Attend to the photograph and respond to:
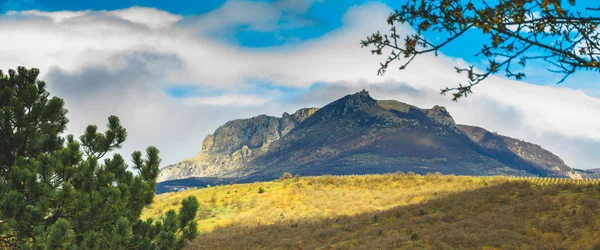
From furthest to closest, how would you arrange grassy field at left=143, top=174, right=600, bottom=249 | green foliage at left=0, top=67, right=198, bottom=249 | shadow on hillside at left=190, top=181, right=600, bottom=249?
grassy field at left=143, top=174, right=600, bottom=249, shadow on hillside at left=190, top=181, right=600, bottom=249, green foliage at left=0, top=67, right=198, bottom=249

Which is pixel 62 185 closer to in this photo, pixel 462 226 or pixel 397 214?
pixel 462 226

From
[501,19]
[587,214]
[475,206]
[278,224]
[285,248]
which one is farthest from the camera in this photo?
[278,224]

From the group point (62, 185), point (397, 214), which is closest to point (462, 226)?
point (397, 214)

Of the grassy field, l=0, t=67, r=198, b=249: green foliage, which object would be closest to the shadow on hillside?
the grassy field

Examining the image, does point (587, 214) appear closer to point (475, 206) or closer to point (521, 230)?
point (521, 230)

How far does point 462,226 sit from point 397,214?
31.2 ft

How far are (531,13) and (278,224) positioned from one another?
3911 centimetres

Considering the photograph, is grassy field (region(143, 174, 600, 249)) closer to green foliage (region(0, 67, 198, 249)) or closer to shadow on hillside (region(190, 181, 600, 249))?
shadow on hillside (region(190, 181, 600, 249))

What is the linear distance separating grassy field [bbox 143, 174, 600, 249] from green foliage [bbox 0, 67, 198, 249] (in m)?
14.2

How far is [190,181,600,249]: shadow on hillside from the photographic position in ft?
78.1

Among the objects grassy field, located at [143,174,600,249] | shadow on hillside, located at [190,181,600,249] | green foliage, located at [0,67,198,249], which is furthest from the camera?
grassy field, located at [143,174,600,249]

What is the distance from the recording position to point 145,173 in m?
16.4

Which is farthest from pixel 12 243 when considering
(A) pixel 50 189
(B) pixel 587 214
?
(B) pixel 587 214

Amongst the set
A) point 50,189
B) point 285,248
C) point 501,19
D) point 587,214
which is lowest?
point 285,248
